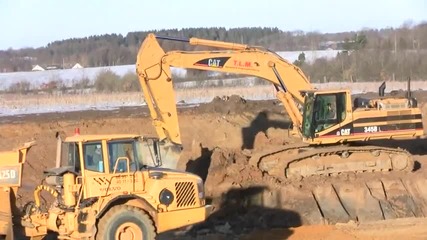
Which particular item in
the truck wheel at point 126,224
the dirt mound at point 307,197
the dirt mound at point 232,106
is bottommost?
the dirt mound at point 307,197

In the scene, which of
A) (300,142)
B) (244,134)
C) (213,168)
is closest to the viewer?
(213,168)

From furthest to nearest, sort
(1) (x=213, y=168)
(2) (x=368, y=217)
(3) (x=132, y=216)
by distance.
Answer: (1) (x=213, y=168) < (2) (x=368, y=217) < (3) (x=132, y=216)

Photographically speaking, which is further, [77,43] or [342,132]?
[77,43]

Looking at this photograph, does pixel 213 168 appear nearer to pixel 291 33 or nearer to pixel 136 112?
pixel 136 112

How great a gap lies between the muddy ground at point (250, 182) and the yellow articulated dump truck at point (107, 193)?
2119mm

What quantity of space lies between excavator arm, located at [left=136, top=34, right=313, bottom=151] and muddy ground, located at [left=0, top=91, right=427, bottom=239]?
1896 mm

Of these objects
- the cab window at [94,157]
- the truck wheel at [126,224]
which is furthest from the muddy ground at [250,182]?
the truck wheel at [126,224]

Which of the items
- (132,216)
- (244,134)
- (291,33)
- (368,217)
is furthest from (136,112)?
(291,33)

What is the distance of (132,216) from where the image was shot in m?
14.1

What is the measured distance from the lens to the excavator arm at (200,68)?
2080 centimetres

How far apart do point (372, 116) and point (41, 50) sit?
99.5m

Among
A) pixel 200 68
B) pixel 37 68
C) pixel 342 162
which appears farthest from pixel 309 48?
pixel 200 68

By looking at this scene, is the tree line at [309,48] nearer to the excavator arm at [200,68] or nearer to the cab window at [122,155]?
the excavator arm at [200,68]

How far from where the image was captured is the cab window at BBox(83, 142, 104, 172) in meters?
14.0
